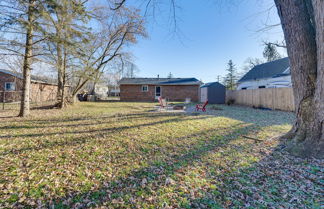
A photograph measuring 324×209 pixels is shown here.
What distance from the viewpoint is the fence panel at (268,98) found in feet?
33.2

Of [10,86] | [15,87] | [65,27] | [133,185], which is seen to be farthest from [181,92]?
[10,86]

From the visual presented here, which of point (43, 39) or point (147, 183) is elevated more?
point (43, 39)

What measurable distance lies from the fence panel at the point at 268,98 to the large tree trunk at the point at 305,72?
849 cm

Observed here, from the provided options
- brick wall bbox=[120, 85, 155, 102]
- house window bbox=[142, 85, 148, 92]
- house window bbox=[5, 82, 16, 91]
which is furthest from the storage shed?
house window bbox=[5, 82, 16, 91]

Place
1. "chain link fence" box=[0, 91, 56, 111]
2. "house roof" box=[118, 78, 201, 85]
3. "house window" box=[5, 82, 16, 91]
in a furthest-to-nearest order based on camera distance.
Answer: "house roof" box=[118, 78, 201, 85] < "house window" box=[5, 82, 16, 91] < "chain link fence" box=[0, 91, 56, 111]

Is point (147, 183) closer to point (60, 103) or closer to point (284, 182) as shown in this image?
point (284, 182)

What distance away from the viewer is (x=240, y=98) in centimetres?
1509

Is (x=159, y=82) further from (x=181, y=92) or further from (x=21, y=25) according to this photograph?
(x=21, y=25)

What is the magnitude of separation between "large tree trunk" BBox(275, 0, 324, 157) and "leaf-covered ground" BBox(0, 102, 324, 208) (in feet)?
1.65

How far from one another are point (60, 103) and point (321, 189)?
13877 millimetres

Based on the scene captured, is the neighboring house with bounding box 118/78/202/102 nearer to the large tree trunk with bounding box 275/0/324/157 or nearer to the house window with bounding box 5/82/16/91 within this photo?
Result: the house window with bounding box 5/82/16/91

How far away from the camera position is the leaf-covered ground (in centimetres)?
194

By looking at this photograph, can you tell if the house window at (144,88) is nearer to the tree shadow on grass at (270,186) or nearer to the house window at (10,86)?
the house window at (10,86)

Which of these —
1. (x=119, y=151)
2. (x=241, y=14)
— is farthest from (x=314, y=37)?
(x=119, y=151)
